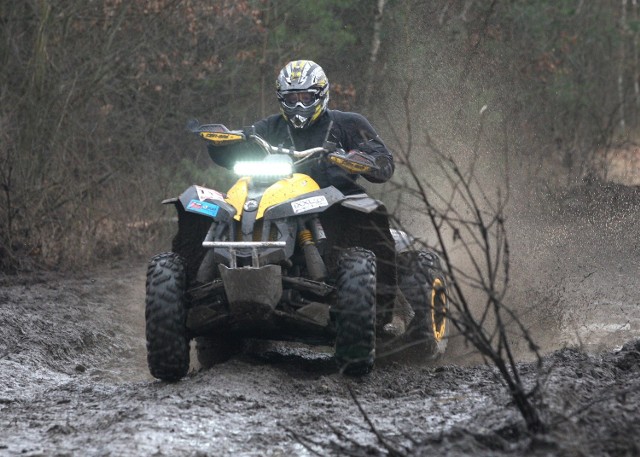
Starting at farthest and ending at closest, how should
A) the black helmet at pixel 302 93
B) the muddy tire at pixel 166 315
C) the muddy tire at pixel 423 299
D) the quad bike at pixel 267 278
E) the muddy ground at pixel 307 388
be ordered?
the black helmet at pixel 302 93 → the muddy tire at pixel 423 299 → the muddy tire at pixel 166 315 → the quad bike at pixel 267 278 → the muddy ground at pixel 307 388

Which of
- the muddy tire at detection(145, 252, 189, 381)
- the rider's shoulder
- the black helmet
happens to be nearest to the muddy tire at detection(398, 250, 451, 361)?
the rider's shoulder

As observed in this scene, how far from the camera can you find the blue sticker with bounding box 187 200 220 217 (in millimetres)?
7812

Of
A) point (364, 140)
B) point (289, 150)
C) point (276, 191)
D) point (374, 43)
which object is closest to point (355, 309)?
point (276, 191)

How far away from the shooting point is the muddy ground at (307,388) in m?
5.38

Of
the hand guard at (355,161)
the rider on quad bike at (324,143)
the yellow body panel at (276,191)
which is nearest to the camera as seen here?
the yellow body panel at (276,191)

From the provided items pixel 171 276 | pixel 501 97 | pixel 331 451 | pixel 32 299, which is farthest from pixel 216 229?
pixel 501 97

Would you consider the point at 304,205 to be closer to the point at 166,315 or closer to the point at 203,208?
the point at 203,208

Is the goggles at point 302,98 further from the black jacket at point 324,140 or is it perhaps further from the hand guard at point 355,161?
the hand guard at point 355,161

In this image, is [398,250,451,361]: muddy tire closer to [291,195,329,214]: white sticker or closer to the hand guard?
the hand guard

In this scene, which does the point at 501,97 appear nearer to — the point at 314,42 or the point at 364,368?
the point at 314,42

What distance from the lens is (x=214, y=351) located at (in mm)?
9336

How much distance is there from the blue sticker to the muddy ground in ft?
3.59

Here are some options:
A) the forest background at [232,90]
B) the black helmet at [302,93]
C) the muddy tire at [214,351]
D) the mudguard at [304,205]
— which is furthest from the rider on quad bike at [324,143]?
the forest background at [232,90]

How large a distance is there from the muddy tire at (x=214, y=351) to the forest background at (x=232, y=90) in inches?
185
